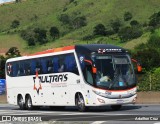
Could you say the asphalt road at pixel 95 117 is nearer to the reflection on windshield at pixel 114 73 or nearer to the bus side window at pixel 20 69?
the reflection on windshield at pixel 114 73

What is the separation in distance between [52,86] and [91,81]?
Result: 160 inches

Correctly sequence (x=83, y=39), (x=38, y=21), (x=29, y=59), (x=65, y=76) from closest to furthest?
(x=65, y=76) < (x=29, y=59) < (x=83, y=39) < (x=38, y=21)

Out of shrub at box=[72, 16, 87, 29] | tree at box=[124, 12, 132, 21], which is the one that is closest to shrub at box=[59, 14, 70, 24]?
shrub at box=[72, 16, 87, 29]

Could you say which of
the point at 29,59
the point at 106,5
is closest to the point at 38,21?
the point at 106,5

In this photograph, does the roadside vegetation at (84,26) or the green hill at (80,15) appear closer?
the roadside vegetation at (84,26)

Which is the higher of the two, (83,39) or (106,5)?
(106,5)

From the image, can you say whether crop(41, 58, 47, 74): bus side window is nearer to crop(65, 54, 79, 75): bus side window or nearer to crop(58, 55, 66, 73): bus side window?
crop(58, 55, 66, 73): bus side window

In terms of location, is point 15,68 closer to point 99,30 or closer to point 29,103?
point 29,103

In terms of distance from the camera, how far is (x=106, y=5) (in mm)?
176750

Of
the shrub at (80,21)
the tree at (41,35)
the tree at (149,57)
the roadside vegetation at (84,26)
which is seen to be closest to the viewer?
the tree at (149,57)

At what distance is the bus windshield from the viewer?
24891 millimetres

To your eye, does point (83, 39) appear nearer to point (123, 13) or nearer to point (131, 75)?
point (123, 13)

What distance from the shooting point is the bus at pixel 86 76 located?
24875 mm

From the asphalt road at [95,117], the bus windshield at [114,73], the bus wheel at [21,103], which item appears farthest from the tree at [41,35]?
the asphalt road at [95,117]
